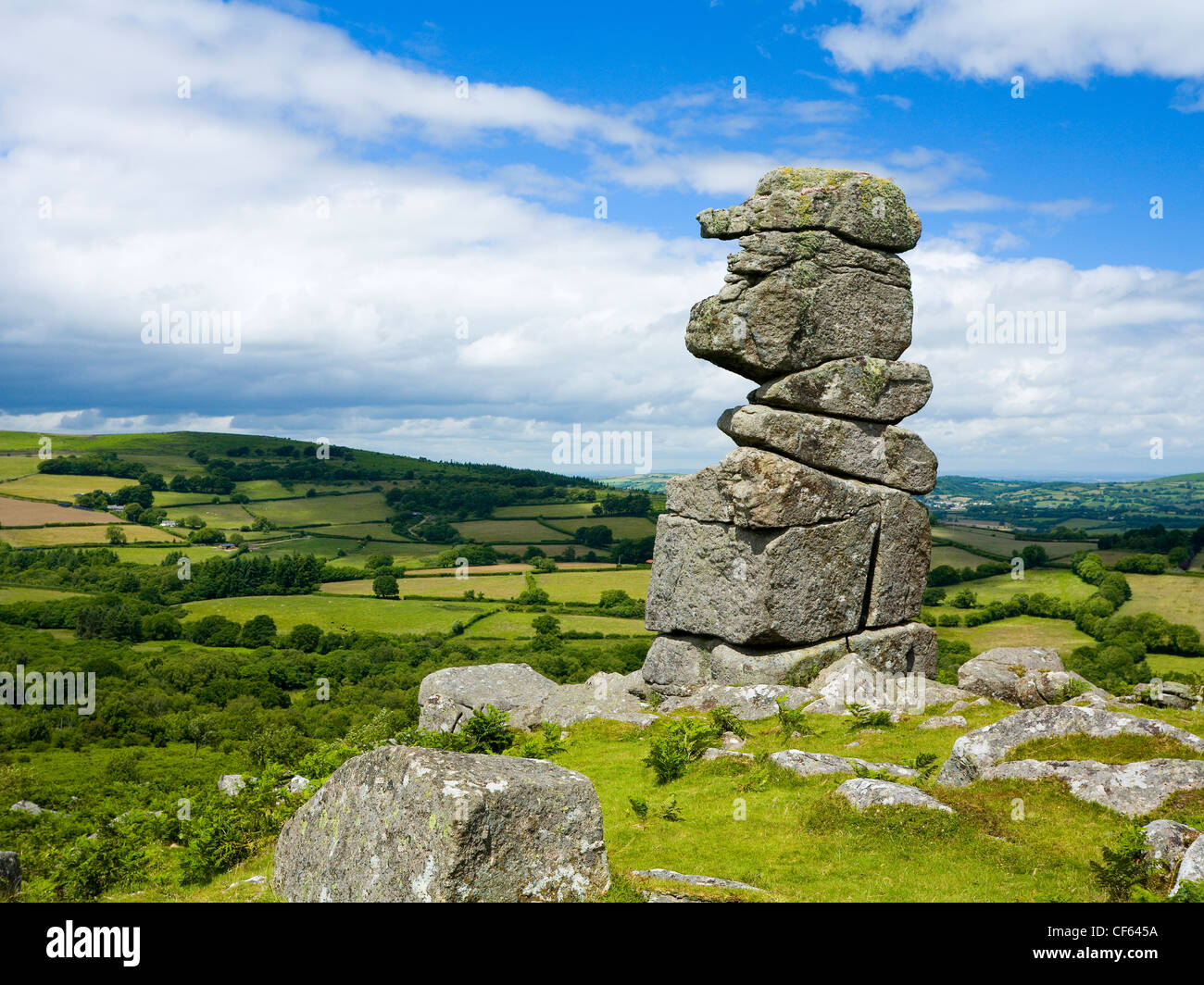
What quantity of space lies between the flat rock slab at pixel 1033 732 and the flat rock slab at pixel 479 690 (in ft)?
51.0

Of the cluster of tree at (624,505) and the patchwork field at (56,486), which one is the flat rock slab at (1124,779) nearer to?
the cluster of tree at (624,505)

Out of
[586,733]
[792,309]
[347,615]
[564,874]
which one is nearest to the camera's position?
[564,874]

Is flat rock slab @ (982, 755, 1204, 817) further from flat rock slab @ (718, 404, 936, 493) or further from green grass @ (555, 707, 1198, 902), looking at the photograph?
flat rock slab @ (718, 404, 936, 493)

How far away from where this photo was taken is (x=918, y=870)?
1288 centimetres

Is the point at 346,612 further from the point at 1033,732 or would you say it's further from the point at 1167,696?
the point at 1033,732

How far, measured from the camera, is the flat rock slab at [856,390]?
2916 centimetres

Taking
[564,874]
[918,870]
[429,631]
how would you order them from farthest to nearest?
[429,631]
[918,870]
[564,874]

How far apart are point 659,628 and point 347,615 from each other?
71.3 metres

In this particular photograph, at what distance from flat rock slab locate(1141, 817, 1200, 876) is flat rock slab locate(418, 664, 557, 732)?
65.0 ft

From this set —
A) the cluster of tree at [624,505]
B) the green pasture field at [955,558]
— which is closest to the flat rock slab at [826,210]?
the green pasture field at [955,558]

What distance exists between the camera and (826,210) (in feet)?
94.2

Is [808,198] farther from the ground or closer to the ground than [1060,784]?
farther from the ground
